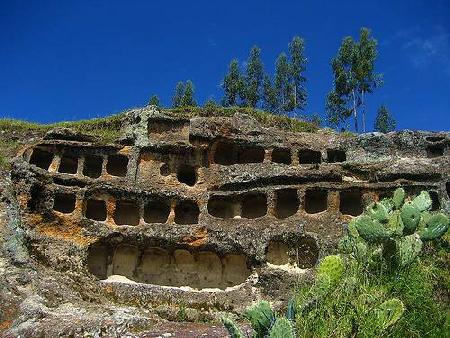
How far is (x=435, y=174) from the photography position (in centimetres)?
3578

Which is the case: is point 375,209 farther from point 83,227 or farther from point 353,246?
point 83,227

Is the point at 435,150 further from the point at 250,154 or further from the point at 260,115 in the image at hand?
the point at 260,115

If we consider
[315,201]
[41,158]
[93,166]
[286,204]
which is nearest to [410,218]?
[315,201]

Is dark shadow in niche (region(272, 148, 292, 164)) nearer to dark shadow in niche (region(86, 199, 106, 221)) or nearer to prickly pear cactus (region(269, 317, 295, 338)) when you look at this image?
dark shadow in niche (region(86, 199, 106, 221))

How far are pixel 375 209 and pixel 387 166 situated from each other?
19427 millimetres

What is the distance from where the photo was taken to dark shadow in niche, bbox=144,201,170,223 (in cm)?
3741

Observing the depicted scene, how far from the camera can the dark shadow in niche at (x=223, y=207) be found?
37.3 metres

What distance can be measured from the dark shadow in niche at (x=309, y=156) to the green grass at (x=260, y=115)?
325 centimetres

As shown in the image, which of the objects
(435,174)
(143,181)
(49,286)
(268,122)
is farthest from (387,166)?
(49,286)

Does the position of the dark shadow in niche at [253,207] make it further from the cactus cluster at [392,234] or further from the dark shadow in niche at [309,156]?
the cactus cluster at [392,234]

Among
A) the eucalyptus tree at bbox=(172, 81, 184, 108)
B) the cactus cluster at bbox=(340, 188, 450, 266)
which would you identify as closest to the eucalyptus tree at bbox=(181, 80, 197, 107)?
the eucalyptus tree at bbox=(172, 81, 184, 108)

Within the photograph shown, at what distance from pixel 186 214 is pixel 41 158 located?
31.8ft

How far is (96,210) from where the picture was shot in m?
36.7

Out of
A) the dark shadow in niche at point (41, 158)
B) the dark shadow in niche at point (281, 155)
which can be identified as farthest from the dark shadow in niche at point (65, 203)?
the dark shadow in niche at point (281, 155)
